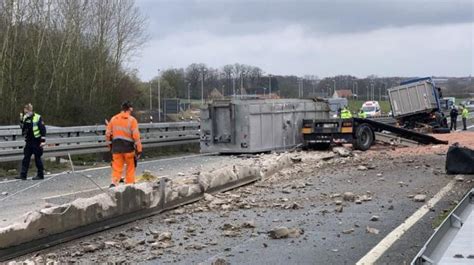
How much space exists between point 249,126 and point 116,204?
12.6 metres

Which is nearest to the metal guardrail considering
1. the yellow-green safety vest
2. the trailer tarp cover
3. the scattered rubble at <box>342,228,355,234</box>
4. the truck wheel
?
the yellow-green safety vest

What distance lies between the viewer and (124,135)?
36.9 ft

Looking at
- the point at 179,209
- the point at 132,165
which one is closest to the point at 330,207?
the point at 179,209

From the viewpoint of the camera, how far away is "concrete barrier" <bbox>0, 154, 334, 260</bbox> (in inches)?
255

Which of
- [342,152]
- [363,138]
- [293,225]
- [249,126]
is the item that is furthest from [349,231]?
[363,138]

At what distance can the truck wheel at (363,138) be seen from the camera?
2075cm

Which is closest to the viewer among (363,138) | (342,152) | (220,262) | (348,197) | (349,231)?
(220,262)

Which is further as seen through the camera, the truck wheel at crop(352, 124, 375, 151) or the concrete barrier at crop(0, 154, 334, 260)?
the truck wheel at crop(352, 124, 375, 151)

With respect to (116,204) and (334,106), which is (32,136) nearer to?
(116,204)

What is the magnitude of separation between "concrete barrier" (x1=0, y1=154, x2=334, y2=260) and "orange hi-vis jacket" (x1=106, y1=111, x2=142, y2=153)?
1351 millimetres

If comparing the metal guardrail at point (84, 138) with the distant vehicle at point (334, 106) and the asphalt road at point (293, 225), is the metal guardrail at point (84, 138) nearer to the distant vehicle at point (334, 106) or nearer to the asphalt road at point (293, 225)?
the distant vehicle at point (334, 106)

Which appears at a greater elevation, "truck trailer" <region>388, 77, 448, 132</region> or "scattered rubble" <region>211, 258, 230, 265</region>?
"truck trailer" <region>388, 77, 448, 132</region>

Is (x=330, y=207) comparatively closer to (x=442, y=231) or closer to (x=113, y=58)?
(x=442, y=231)

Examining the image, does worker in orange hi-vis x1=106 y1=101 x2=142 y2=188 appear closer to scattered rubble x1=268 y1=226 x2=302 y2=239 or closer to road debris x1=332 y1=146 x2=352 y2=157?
scattered rubble x1=268 y1=226 x2=302 y2=239
